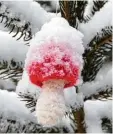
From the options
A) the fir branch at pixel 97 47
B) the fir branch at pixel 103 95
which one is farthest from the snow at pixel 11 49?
the fir branch at pixel 103 95

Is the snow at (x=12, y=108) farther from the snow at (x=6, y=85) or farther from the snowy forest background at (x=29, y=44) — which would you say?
the snow at (x=6, y=85)

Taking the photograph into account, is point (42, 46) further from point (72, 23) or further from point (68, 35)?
point (72, 23)

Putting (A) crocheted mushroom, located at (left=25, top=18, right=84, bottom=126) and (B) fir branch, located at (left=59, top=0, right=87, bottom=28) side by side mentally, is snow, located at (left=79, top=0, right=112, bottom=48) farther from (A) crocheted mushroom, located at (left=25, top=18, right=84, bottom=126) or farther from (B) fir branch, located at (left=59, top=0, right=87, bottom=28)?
(A) crocheted mushroom, located at (left=25, top=18, right=84, bottom=126)

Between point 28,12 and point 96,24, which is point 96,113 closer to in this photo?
point 96,24

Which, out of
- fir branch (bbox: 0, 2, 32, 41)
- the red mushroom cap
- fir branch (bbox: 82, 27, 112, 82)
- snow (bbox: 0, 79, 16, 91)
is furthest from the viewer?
snow (bbox: 0, 79, 16, 91)

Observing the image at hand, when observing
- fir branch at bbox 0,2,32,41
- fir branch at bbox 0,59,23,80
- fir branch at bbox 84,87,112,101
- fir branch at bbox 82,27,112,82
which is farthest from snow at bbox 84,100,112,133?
fir branch at bbox 0,2,32,41

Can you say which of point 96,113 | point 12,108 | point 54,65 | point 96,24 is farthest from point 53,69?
point 96,113

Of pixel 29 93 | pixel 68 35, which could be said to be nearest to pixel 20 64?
pixel 29 93
